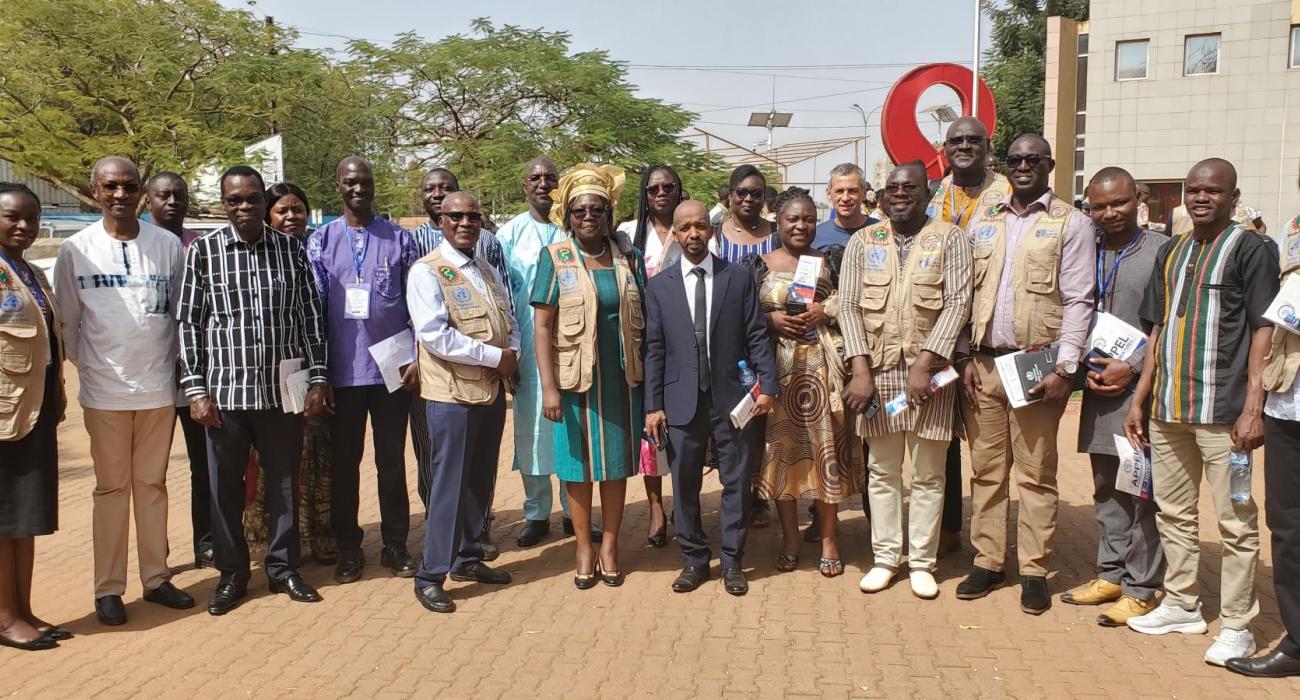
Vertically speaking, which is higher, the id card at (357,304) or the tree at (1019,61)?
the tree at (1019,61)

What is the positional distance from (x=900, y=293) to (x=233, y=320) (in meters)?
3.37

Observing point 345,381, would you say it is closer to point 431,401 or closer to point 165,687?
point 431,401

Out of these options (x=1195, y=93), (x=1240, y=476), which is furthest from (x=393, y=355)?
(x=1195, y=93)

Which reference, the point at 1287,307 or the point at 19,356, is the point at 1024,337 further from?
the point at 19,356

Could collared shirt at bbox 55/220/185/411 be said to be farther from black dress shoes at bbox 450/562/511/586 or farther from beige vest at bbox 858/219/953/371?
beige vest at bbox 858/219/953/371

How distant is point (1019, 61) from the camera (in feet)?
103

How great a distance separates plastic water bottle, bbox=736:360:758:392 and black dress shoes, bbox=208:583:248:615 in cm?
285

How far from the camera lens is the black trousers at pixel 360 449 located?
565cm

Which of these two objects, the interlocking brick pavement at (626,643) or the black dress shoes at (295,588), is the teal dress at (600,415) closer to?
the interlocking brick pavement at (626,643)

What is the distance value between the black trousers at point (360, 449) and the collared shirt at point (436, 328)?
632mm

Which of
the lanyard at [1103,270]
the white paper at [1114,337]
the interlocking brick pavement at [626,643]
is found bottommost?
the interlocking brick pavement at [626,643]

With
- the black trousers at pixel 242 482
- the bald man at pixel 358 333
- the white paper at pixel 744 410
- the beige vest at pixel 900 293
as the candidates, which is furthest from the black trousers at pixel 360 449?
the beige vest at pixel 900 293

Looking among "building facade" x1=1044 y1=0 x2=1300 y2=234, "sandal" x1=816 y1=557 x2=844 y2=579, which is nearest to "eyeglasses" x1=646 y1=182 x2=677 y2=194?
"sandal" x1=816 y1=557 x2=844 y2=579

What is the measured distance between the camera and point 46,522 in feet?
15.5
